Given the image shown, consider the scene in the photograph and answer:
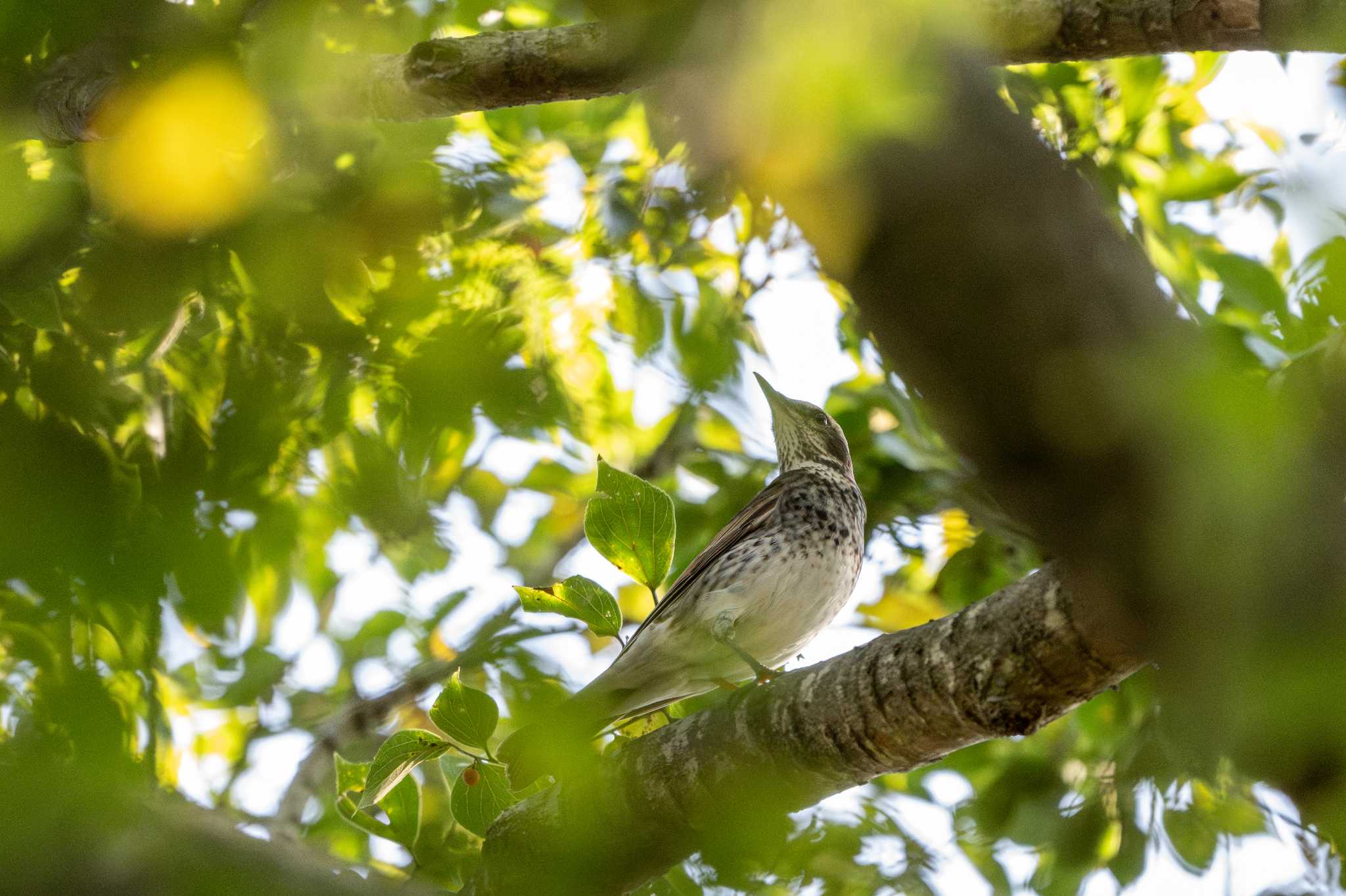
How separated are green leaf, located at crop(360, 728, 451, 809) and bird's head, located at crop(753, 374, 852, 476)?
114 inches

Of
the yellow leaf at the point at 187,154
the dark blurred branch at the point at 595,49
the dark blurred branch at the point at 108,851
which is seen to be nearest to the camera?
the dark blurred branch at the point at 108,851

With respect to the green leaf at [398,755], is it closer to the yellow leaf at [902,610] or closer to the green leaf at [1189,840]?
the green leaf at [1189,840]

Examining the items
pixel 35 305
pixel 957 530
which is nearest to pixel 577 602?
pixel 35 305

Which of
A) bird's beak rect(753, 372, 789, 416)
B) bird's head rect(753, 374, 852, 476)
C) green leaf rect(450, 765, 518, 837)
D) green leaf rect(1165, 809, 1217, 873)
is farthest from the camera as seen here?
bird's beak rect(753, 372, 789, 416)

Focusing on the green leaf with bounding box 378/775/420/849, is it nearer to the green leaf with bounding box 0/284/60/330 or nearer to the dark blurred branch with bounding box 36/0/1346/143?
the green leaf with bounding box 0/284/60/330

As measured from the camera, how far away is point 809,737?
262 centimetres

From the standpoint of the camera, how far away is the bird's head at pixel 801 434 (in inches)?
216

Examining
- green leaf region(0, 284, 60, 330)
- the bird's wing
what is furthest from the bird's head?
green leaf region(0, 284, 60, 330)

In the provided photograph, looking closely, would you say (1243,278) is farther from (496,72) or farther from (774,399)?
(774,399)

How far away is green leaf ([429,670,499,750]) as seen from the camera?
255 cm

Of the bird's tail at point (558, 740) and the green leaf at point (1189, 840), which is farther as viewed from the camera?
the green leaf at point (1189, 840)

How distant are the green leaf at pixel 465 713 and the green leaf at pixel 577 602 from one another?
292 mm

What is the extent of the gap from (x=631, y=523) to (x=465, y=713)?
671 mm

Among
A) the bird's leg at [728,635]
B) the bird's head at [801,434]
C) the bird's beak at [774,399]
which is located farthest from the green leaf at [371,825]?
the bird's beak at [774,399]
